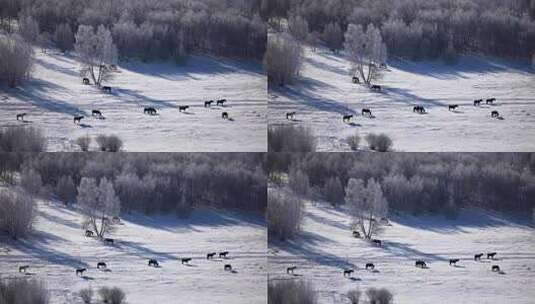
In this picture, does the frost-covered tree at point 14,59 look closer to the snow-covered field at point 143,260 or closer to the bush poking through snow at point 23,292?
the snow-covered field at point 143,260

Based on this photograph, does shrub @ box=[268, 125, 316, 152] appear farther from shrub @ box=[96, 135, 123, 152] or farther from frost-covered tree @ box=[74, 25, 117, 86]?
frost-covered tree @ box=[74, 25, 117, 86]

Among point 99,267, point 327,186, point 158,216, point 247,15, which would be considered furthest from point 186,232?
point 247,15

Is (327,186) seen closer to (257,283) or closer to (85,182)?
(257,283)

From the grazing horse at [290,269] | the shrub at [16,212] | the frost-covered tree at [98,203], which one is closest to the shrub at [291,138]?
the grazing horse at [290,269]

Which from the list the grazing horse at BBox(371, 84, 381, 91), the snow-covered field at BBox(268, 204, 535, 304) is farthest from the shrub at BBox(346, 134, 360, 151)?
the snow-covered field at BBox(268, 204, 535, 304)

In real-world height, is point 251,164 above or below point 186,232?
above

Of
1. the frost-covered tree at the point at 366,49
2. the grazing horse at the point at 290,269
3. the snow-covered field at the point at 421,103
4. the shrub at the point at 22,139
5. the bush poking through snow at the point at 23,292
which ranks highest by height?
the frost-covered tree at the point at 366,49

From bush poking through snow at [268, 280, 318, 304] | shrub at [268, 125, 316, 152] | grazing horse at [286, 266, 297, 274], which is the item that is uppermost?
shrub at [268, 125, 316, 152]
